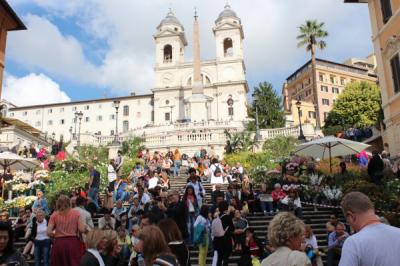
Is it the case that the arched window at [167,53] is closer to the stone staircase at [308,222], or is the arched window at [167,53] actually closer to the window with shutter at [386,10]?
the window with shutter at [386,10]

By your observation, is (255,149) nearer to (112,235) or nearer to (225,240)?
(225,240)

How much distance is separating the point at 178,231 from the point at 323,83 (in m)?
81.0

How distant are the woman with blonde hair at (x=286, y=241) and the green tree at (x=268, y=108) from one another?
5238cm

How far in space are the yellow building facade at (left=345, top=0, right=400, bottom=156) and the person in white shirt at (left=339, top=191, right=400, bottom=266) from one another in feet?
58.2

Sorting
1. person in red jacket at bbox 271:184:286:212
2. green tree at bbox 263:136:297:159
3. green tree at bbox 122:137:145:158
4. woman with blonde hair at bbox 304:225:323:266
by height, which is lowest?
woman with blonde hair at bbox 304:225:323:266

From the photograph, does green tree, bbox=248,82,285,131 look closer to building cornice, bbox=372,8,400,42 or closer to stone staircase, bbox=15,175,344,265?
building cornice, bbox=372,8,400,42

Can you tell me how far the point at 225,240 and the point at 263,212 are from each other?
5.35 metres

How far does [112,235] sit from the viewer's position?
5020 mm

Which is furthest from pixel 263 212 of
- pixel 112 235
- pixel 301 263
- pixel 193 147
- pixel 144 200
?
pixel 193 147

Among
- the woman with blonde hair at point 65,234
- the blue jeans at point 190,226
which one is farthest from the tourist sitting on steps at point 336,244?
the woman with blonde hair at point 65,234

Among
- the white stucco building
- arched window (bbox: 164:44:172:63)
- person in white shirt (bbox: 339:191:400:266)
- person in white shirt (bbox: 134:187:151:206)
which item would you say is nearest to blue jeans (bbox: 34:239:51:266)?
person in white shirt (bbox: 134:187:151:206)

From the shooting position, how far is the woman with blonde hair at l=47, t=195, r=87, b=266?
6.45 metres

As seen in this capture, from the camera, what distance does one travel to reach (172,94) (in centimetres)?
7681

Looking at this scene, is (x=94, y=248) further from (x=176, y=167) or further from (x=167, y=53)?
(x=167, y=53)
